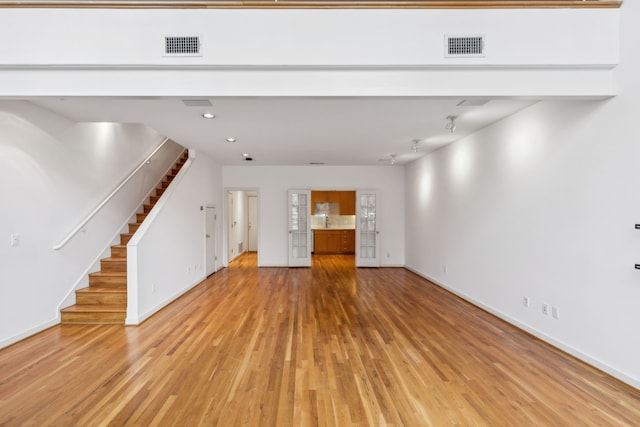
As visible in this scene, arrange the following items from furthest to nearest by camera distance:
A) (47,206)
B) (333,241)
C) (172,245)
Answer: (333,241) < (172,245) < (47,206)

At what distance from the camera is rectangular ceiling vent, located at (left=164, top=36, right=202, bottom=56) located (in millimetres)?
2660

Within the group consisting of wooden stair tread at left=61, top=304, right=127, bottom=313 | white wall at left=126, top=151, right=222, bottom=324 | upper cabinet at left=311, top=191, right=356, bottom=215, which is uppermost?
upper cabinet at left=311, top=191, right=356, bottom=215

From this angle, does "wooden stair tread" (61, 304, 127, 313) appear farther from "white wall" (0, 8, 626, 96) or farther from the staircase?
"white wall" (0, 8, 626, 96)

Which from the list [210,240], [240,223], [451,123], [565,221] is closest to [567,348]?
[565,221]

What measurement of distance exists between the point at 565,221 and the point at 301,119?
322 cm

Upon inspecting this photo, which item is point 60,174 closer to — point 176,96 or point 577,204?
point 176,96

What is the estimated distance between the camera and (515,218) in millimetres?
3820

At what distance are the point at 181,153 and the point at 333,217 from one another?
554cm

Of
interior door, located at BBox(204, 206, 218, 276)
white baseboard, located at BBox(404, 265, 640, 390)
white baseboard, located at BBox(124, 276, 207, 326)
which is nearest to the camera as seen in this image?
white baseboard, located at BBox(404, 265, 640, 390)

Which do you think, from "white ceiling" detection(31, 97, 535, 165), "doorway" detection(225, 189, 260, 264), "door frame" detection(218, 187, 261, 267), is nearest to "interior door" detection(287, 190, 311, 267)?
"door frame" detection(218, 187, 261, 267)

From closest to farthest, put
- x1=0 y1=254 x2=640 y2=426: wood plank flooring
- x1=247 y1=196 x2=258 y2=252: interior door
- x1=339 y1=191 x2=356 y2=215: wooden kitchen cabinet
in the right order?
x1=0 y1=254 x2=640 y2=426: wood plank flooring → x1=339 y1=191 x2=356 y2=215: wooden kitchen cabinet → x1=247 y1=196 x2=258 y2=252: interior door

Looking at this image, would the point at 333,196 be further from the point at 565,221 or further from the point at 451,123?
the point at 565,221

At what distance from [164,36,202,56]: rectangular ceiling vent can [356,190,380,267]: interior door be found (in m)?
5.87

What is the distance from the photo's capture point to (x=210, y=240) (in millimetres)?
7039
